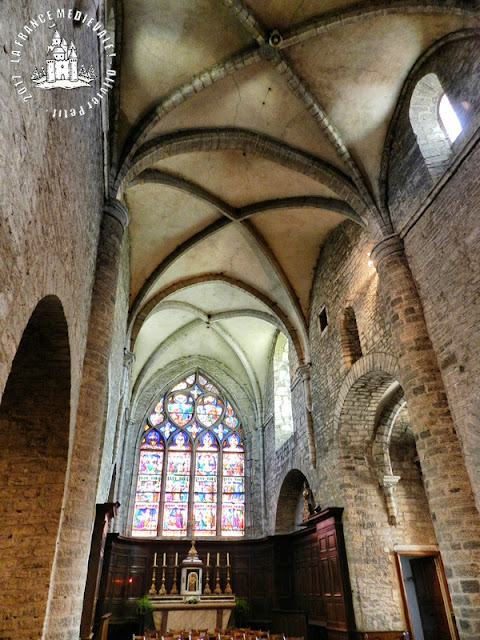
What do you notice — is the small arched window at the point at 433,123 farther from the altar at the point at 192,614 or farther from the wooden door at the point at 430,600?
the altar at the point at 192,614

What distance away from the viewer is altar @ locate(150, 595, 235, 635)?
11.4m

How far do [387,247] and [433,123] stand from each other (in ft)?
7.35

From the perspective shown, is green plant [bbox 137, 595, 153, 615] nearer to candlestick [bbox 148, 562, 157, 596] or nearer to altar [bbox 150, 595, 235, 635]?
altar [bbox 150, 595, 235, 635]

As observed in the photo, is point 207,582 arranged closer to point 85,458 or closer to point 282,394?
point 282,394

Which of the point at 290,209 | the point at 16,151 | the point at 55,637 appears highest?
the point at 290,209

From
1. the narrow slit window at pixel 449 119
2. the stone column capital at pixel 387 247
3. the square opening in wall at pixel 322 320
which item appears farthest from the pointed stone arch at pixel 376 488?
the narrow slit window at pixel 449 119

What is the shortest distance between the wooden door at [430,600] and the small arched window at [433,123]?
7.95 meters

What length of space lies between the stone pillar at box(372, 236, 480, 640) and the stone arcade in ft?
0.11

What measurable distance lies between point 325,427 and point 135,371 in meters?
7.72

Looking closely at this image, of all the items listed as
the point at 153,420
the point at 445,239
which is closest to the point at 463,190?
the point at 445,239

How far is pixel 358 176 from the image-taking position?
923 cm

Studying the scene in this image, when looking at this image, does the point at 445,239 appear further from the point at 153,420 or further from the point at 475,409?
the point at 153,420

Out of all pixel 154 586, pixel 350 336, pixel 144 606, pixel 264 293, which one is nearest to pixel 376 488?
pixel 350 336

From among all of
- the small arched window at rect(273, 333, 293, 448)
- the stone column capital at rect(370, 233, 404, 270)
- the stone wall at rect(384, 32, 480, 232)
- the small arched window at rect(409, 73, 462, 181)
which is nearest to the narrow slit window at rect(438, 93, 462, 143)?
the small arched window at rect(409, 73, 462, 181)
